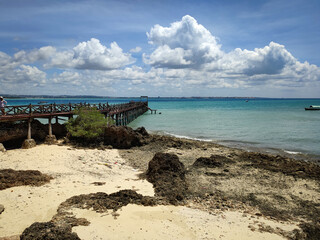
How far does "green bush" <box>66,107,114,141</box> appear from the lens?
842 inches

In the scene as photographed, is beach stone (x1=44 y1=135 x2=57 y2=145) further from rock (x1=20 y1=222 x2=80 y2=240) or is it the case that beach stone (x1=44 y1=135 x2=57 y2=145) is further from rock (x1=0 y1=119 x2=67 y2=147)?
rock (x1=20 y1=222 x2=80 y2=240)

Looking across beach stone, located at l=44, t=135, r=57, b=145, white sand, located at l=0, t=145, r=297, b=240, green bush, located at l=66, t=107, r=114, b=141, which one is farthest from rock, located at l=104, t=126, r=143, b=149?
white sand, located at l=0, t=145, r=297, b=240

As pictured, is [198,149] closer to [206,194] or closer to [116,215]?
[206,194]

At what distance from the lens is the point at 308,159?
19.9 meters

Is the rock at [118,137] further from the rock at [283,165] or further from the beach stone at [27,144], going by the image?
the rock at [283,165]

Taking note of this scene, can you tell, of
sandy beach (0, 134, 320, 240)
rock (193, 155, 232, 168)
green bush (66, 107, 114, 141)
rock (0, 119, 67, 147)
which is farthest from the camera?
green bush (66, 107, 114, 141)

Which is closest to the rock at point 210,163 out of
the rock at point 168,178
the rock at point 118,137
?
the rock at point 168,178

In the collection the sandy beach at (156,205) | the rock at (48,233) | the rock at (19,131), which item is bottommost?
the sandy beach at (156,205)

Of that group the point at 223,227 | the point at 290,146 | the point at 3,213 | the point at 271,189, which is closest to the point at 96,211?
the point at 3,213

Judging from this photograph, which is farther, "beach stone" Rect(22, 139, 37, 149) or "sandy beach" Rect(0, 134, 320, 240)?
"beach stone" Rect(22, 139, 37, 149)

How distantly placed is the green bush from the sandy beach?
145 inches

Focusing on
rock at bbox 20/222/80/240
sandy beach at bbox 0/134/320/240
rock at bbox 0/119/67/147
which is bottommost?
sandy beach at bbox 0/134/320/240

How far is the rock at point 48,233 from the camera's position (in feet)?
21.6

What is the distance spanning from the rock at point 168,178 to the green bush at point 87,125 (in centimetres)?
976
